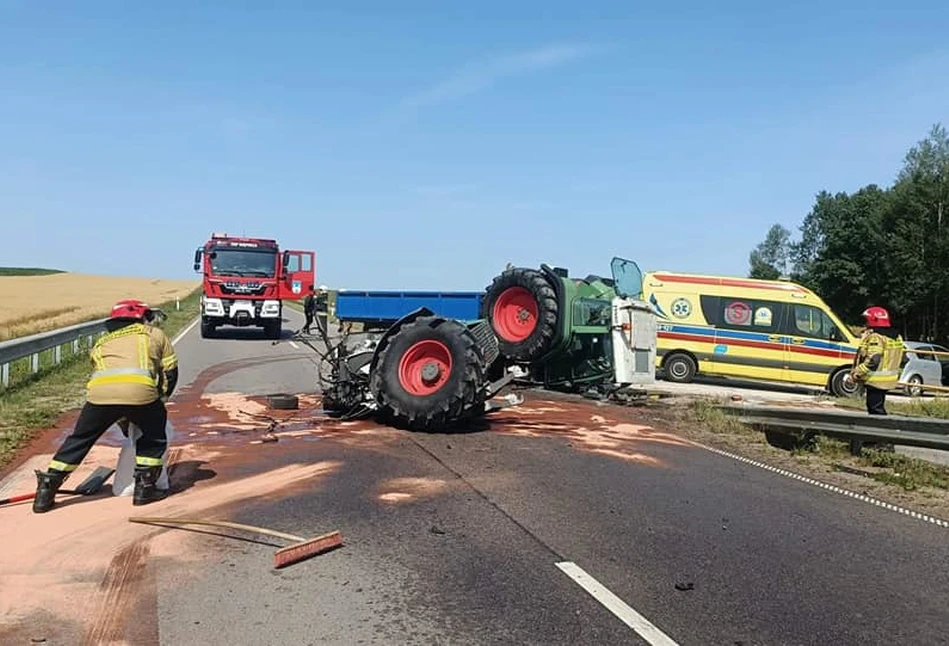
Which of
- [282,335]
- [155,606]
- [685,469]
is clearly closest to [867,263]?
[282,335]

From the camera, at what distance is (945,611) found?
4.41 m

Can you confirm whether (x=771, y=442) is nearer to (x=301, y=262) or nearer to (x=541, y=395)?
(x=541, y=395)

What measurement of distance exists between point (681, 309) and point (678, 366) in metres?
1.25

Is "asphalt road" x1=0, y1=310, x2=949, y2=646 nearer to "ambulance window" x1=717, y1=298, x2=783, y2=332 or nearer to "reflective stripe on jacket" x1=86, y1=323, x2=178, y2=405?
"reflective stripe on jacket" x1=86, y1=323, x2=178, y2=405

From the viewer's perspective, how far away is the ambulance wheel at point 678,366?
59.6 ft

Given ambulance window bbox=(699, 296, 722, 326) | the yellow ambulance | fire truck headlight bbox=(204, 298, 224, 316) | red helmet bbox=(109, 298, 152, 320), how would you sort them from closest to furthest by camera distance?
red helmet bbox=(109, 298, 152, 320)
the yellow ambulance
ambulance window bbox=(699, 296, 722, 326)
fire truck headlight bbox=(204, 298, 224, 316)

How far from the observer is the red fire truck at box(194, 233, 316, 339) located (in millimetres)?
25891

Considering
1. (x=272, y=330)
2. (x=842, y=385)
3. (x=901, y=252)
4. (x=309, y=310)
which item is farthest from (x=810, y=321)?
(x=901, y=252)

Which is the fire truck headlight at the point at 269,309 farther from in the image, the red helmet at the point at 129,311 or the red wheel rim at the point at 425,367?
the red helmet at the point at 129,311

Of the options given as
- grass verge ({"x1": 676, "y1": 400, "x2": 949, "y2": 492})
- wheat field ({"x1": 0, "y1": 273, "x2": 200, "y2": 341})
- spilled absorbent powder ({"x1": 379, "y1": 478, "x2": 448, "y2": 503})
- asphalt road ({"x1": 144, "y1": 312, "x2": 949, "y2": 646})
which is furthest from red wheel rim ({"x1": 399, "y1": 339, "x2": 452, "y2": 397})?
wheat field ({"x1": 0, "y1": 273, "x2": 200, "y2": 341})

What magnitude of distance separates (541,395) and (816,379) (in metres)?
7.86

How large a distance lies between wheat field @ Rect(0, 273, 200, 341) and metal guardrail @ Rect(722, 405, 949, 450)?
19.3m

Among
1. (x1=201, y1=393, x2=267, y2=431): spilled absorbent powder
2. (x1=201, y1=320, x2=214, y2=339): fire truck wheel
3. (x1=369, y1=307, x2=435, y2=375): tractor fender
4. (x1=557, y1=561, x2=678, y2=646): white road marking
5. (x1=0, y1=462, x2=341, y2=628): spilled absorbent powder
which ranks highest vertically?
(x1=369, y1=307, x2=435, y2=375): tractor fender

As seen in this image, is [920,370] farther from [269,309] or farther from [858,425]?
[269,309]
